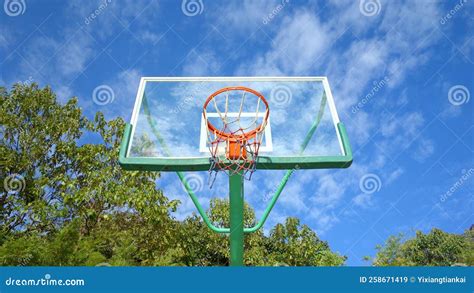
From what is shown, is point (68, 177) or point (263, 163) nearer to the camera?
point (263, 163)

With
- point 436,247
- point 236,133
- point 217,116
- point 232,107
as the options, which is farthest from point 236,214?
point 436,247

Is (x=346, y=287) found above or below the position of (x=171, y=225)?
below

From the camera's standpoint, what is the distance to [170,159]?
496 cm

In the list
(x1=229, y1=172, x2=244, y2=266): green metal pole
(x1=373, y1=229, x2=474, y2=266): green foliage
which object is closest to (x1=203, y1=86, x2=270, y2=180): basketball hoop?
(x1=229, y1=172, x2=244, y2=266): green metal pole

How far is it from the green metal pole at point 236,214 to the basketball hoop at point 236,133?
6.8 inches

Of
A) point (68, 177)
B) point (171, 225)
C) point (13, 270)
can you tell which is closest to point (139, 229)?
point (171, 225)

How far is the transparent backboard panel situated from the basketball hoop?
0.06 meters

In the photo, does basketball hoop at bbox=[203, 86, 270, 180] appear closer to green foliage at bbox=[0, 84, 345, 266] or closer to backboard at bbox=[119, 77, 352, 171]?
backboard at bbox=[119, 77, 352, 171]

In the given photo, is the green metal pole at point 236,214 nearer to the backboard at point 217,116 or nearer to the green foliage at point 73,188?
the backboard at point 217,116

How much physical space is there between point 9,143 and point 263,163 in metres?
9.49

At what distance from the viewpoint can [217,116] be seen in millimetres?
6008

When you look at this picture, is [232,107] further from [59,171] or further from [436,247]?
[436,247]

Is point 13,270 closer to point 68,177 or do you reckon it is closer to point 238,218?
point 238,218

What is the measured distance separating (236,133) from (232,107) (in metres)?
0.59
